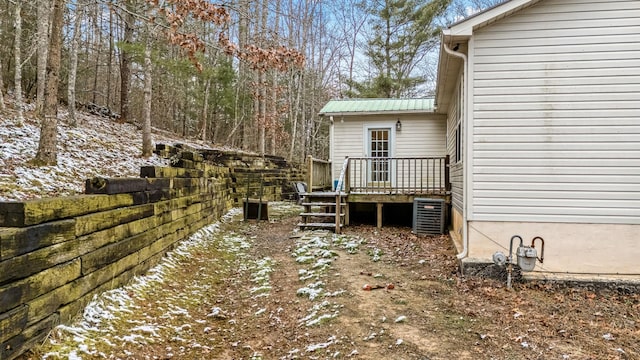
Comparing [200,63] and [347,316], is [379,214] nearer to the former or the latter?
[347,316]

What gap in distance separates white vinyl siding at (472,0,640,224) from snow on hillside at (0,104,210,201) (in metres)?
6.17

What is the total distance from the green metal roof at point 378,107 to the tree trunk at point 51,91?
20.8 feet

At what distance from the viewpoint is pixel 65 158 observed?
302 inches

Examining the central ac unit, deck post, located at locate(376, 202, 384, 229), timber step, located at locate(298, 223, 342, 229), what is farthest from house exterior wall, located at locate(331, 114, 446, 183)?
timber step, located at locate(298, 223, 342, 229)

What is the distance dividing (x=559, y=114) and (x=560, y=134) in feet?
0.89

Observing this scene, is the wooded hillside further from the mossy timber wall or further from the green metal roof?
the mossy timber wall

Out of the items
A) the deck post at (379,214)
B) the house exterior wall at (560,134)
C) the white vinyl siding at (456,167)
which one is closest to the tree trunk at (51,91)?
the deck post at (379,214)

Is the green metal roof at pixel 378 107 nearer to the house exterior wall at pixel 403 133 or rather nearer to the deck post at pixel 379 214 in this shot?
the house exterior wall at pixel 403 133

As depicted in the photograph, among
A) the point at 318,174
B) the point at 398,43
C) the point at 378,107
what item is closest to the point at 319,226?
the point at 318,174

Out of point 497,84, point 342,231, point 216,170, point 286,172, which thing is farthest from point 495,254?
point 286,172

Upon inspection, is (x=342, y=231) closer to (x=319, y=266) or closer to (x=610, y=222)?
(x=319, y=266)

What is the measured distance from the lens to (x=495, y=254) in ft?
16.4

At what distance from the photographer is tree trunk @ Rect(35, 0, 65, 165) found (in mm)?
6656

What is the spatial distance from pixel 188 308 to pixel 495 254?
3816mm
